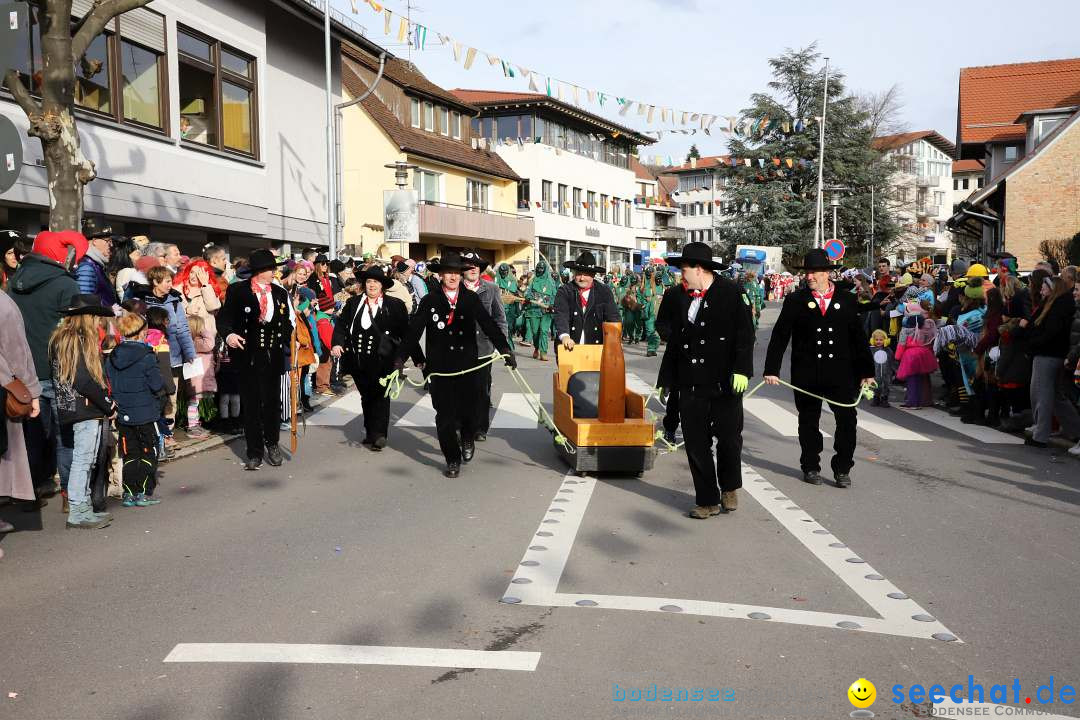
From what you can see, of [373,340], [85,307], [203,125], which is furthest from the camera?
[203,125]

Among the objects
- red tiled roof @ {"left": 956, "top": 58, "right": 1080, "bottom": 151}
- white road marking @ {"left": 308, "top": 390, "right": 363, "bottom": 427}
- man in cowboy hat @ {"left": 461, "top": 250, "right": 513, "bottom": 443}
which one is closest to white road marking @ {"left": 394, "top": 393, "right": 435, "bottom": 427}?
white road marking @ {"left": 308, "top": 390, "right": 363, "bottom": 427}

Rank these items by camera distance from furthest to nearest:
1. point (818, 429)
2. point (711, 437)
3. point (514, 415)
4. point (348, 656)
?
point (514, 415) < point (818, 429) < point (711, 437) < point (348, 656)

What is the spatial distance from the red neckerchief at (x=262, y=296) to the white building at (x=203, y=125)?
674cm

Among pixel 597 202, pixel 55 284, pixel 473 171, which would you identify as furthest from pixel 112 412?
pixel 597 202

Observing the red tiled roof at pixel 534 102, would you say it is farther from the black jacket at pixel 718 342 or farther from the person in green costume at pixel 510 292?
the black jacket at pixel 718 342

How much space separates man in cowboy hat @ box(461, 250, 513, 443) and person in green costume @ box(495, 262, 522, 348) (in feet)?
35.1

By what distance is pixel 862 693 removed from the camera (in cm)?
398

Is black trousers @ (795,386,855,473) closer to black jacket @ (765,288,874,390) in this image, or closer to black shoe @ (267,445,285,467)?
black jacket @ (765,288,874,390)

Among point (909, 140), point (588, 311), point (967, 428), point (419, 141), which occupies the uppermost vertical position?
point (909, 140)

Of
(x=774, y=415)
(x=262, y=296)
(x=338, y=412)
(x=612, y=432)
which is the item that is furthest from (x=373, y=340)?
(x=774, y=415)

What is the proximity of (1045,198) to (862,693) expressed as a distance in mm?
36912

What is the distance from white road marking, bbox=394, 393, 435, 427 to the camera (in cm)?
1202

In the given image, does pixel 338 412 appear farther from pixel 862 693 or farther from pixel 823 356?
pixel 862 693

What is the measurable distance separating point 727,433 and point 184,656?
422 cm
